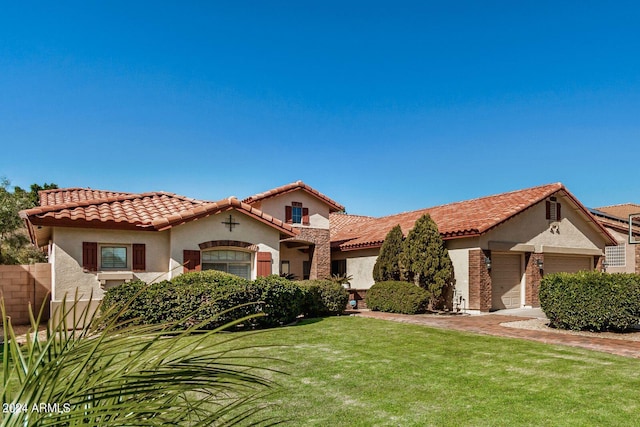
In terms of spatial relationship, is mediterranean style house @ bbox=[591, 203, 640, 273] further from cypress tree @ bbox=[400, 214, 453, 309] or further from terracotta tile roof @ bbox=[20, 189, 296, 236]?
terracotta tile roof @ bbox=[20, 189, 296, 236]

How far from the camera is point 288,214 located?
2330 cm

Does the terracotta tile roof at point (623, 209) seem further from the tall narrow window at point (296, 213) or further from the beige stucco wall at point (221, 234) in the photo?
the beige stucco wall at point (221, 234)

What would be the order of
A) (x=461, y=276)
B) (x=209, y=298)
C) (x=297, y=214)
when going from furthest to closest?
(x=297, y=214), (x=461, y=276), (x=209, y=298)

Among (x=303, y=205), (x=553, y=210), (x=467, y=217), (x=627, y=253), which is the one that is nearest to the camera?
(x=467, y=217)

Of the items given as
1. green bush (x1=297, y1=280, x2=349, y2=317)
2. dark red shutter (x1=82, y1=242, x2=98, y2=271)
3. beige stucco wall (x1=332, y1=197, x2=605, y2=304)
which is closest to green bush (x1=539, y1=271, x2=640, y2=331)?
beige stucco wall (x1=332, y1=197, x2=605, y2=304)

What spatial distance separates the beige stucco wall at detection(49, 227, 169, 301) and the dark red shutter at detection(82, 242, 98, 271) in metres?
0.11

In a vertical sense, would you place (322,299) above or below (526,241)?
below

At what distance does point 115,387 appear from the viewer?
1.12 metres

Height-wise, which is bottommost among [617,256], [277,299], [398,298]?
[398,298]

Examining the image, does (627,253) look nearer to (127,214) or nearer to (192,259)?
(192,259)

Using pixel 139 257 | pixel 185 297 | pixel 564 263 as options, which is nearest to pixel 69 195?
pixel 139 257

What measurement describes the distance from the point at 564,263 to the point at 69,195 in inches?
990

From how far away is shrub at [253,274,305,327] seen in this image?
41.3ft

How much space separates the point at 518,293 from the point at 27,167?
24.9 m
